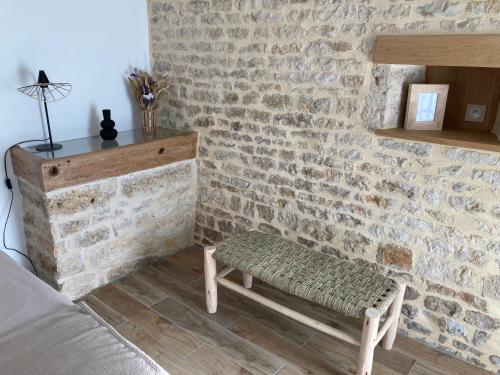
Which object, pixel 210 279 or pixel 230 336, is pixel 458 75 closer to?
pixel 210 279

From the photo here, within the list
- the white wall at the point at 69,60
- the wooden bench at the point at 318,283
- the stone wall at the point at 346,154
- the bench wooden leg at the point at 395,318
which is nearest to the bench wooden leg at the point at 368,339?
the wooden bench at the point at 318,283

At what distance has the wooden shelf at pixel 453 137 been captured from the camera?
74.5 inches

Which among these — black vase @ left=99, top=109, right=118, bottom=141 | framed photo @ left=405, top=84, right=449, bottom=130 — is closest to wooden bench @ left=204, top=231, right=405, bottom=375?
framed photo @ left=405, top=84, right=449, bottom=130

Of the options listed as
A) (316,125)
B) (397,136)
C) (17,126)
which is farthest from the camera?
(17,126)

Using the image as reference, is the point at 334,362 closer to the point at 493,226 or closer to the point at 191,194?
the point at 493,226

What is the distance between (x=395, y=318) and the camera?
→ 2184mm

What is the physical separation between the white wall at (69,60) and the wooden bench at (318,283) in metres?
1.44

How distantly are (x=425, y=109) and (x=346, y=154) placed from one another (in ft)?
1.58

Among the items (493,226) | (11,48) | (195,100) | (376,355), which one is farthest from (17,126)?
(493,226)

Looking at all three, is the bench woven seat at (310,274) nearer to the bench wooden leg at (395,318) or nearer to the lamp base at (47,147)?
the bench wooden leg at (395,318)

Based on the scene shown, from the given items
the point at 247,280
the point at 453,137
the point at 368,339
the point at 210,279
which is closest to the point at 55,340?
the point at 210,279

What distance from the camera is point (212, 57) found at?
9.50 ft

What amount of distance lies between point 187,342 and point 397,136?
5.30 feet

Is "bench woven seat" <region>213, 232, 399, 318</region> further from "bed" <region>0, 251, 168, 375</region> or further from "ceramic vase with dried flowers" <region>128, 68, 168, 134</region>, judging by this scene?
"ceramic vase with dried flowers" <region>128, 68, 168, 134</region>
